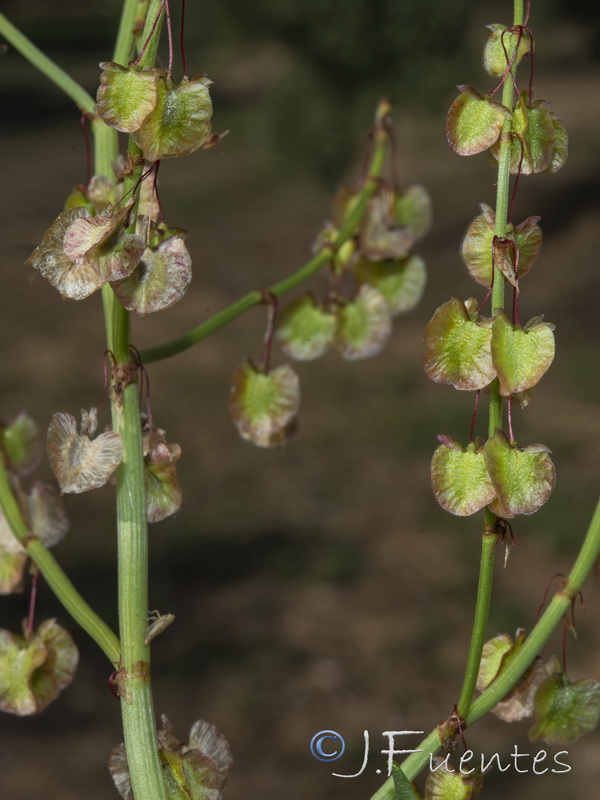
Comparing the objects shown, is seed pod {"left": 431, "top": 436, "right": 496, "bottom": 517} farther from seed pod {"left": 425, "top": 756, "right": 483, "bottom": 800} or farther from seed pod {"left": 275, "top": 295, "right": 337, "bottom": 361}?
seed pod {"left": 275, "top": 295, "right": 337, "bottom": 361}

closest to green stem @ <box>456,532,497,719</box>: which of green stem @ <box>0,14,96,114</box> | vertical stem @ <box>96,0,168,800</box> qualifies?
vertical stem @ <box>96,0,168,800</box>

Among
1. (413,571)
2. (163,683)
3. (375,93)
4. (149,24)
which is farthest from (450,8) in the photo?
(149,24)

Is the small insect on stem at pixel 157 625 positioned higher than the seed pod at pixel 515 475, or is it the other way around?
the seed pod at pixel 515 475

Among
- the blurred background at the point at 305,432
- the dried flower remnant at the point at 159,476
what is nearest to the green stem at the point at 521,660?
the dried flower remnant at the point at 159,476

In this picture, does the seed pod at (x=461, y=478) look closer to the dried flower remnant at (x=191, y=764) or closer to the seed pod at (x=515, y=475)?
the seed pod at (x=515, y=475)

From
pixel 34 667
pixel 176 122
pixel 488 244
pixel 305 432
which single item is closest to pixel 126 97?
pixel 176 122

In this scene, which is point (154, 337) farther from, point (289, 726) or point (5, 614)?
point (289, 726)

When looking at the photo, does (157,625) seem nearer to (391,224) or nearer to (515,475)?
(515,475)
